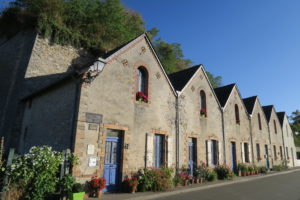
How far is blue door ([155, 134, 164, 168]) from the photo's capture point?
962cm

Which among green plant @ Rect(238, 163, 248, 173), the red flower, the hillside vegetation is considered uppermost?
the hillside vegetation

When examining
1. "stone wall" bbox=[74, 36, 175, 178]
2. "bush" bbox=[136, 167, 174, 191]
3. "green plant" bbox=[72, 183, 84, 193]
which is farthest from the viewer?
"bush" bbox=[136, 167, 174, 191]

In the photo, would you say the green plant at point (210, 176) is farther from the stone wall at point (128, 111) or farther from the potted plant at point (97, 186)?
the potted plant at point (97, 186)

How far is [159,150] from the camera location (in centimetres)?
984

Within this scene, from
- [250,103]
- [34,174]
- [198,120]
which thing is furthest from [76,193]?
[250,103]

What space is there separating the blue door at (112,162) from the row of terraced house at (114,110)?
0.04 meters

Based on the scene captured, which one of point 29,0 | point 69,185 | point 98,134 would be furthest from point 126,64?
point 29,0

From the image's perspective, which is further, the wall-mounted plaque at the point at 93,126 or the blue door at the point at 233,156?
the blue door at the point at 233,156

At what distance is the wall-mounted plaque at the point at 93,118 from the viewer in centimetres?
736

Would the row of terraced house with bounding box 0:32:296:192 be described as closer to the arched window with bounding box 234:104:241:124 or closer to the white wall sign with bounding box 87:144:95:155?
the white wall sign with bounding box 87:144:95:155

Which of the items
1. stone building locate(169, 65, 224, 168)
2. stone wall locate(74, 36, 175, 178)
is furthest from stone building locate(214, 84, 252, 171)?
stone wall locate(74, 36, 175, 178)

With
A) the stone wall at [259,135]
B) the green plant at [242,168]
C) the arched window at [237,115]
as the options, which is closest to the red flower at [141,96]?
the green plant at [242,168]

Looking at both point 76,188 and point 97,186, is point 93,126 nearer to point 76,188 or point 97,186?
point 97,186

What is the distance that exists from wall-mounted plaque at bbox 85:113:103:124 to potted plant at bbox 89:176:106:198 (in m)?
1.99
